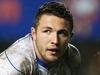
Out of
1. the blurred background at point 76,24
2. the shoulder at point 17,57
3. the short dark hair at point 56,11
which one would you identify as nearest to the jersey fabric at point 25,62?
the shoulder at point 17,57

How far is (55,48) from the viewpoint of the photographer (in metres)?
0.88

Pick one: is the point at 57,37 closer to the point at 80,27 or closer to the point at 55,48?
the point at 55,48

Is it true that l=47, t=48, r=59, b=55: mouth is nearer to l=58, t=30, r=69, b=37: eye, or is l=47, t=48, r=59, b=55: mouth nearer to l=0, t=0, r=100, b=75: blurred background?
l=58, t=30, r=69, b=37: eye

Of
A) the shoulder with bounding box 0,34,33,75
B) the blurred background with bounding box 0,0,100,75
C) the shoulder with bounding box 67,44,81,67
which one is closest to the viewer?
the shoulder with bounding box 0,34,33,75

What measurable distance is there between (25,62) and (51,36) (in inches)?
4.0

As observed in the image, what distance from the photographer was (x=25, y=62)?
2.85ft

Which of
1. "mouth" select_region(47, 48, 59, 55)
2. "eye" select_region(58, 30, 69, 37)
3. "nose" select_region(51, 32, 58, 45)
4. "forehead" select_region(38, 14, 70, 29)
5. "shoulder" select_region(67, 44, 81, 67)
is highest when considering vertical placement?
"forehead" select_region(38, 14, 70, 29)

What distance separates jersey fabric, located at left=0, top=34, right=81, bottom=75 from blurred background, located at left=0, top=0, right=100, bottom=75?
0.55 metres

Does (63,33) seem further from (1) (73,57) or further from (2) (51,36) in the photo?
(1) (73,57)

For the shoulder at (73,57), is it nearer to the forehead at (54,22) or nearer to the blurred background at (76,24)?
the forehead at (54,22)

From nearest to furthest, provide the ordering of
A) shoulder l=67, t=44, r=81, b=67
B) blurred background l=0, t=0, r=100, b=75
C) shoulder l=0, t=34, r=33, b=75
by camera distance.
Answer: shoulder l=0, t=34, r=33, b=75 → shoulder l=67, t=44, r=81, b=67 → blurred background l=0, t=0, r=100, b=75

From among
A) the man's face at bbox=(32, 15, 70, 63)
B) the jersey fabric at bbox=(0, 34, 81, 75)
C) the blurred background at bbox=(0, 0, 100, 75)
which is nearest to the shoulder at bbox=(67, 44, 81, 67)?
the jersey fabric at bbox=(0, 34, 81, 75)

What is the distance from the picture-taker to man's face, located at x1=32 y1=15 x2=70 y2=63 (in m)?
0.88

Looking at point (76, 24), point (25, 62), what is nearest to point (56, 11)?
point (25, 62)
